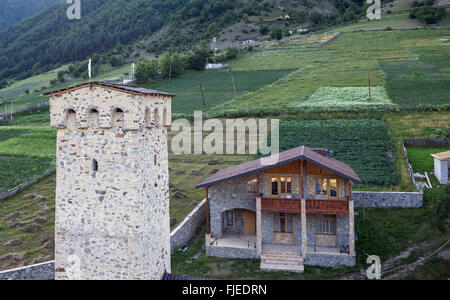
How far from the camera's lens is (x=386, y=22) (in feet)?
344

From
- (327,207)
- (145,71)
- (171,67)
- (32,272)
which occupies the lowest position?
(32,272)

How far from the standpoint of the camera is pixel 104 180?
10.7 meters

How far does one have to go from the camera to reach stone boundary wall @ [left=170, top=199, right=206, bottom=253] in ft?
66.2

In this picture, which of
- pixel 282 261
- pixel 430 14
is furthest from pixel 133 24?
pixel 282 261

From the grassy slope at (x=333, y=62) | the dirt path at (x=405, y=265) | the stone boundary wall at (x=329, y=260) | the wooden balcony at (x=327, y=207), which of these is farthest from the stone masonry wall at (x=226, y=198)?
the grassy slope at (x=333, y=62)

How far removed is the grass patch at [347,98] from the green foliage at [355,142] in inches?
257

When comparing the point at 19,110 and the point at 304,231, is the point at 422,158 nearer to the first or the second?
the point at 304,231

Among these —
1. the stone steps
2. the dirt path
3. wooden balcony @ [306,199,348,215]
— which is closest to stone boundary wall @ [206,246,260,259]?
the stone steps

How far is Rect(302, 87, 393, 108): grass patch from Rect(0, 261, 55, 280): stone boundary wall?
128 ft

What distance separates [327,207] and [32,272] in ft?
47.5

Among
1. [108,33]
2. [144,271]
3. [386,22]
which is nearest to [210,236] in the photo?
[144,271]

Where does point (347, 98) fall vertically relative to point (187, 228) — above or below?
above

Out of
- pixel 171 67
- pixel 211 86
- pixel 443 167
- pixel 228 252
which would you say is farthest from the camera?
pixel 171 67

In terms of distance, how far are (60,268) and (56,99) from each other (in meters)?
5.03
